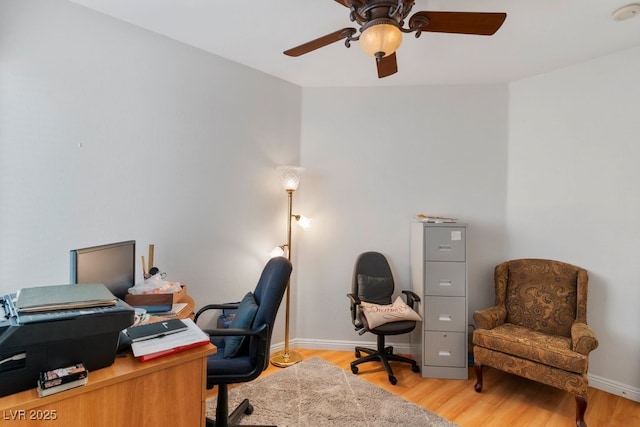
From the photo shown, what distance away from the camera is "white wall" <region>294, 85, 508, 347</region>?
127 inches

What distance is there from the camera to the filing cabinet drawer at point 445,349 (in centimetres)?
277

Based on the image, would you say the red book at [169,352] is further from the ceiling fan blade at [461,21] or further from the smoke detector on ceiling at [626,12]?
the smoke detector on ceiling at [626,12]

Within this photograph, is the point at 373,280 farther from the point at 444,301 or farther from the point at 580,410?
the point at 580,410

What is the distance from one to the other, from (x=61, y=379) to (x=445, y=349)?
2.70m

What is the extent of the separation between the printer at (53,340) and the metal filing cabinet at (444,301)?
2.38 metres

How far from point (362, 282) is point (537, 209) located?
175 centimetres

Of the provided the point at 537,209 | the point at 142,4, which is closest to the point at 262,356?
the point at 142,4

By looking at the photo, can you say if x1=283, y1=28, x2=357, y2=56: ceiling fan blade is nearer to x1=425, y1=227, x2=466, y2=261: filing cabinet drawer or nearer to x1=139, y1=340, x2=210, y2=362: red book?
x1=139, y1=340, x2=210, y2=362: red book

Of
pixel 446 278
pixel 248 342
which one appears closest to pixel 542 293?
pixel 446 278

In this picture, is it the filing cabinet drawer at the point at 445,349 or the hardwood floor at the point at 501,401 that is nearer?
the hardwood floor at the point at 501,401

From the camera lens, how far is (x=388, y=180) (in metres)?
3.34

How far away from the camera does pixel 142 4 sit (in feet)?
6.78

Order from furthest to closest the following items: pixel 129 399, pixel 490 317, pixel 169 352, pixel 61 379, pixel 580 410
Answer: pixel 490 317 < pixel 580 410 < pixel 169 352 < pixel 129 399 < pixel 61 379


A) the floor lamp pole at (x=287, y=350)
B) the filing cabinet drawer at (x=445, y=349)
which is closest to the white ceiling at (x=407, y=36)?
the floor lamp pole at (x=287, y=350)
